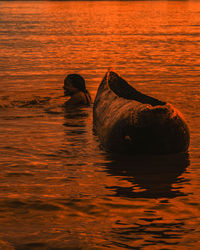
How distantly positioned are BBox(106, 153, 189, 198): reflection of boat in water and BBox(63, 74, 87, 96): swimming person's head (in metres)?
5.73

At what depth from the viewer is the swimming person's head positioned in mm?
16531

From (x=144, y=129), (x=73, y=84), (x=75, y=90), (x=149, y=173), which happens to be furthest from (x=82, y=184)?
(x=75, y=90)

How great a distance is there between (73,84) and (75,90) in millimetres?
268

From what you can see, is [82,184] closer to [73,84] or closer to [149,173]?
[149,173]

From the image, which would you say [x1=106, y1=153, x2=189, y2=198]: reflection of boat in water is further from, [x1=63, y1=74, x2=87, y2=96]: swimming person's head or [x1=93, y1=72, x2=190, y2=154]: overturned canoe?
[x1=63, y1=74, x2=87, y2=96]: swimming person's head

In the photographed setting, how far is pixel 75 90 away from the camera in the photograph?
16.9m

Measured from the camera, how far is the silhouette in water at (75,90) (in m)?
16.6

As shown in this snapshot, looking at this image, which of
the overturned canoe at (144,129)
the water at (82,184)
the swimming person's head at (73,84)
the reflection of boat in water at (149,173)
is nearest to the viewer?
the water at (82,184)

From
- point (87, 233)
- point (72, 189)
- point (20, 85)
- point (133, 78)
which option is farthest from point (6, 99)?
point (87, 233)

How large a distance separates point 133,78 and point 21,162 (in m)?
12.4

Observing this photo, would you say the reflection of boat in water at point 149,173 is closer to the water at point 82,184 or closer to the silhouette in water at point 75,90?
the water at point 82,184

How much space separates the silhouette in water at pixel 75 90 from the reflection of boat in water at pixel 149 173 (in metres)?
5.74

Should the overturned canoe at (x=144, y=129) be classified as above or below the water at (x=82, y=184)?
above

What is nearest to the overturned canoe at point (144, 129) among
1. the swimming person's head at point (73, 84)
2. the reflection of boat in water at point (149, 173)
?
the reflection of boat in water at point (149, 173)
